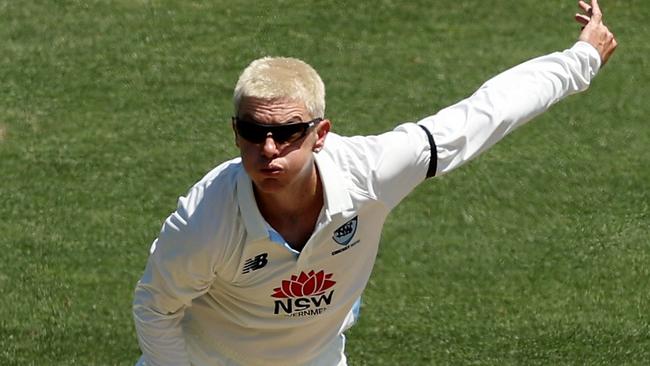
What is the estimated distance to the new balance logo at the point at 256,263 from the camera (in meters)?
4.29

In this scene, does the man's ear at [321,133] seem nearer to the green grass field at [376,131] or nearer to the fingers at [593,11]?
the fingers at [593,11]

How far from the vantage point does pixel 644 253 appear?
24.5 feet

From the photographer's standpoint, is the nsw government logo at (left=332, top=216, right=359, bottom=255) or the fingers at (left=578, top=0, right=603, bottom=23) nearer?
the nsw government logo at (left=332, top=216, right=359, bottom=255)

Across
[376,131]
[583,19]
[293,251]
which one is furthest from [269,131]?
[376,131]

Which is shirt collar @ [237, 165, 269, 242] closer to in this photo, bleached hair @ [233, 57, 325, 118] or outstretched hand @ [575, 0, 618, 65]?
bleached hair @ [233, 57, 325, 118]

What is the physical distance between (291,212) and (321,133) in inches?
12.0

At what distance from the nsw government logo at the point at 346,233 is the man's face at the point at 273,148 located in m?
0.33

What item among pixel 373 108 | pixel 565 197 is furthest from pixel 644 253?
pixel 373 108

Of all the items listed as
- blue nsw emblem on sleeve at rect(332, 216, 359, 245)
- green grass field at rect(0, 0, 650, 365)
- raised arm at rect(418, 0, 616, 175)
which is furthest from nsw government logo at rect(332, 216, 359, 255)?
green grass field at rect(0, 0, 650, 365)

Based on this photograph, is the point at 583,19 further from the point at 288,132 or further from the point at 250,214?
the point at 250,214

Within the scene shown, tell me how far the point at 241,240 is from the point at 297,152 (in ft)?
1.17

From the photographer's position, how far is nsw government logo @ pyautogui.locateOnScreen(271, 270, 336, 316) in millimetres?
4441

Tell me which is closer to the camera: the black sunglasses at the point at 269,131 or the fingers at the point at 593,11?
the black sunglasses at the point at 269,131

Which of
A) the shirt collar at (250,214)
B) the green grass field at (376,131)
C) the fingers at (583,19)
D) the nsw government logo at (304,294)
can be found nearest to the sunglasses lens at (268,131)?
the shirt collar at (250,214)
